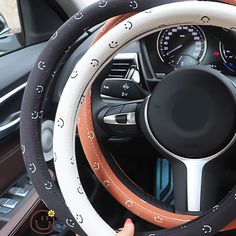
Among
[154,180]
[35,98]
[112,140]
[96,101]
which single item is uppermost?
[35,98]

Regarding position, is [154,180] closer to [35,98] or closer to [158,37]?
[158,37]

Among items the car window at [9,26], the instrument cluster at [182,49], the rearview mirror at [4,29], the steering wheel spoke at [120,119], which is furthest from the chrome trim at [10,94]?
the steering wheel spoke at [120,119]

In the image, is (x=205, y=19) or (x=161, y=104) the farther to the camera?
(x=161, y=104)

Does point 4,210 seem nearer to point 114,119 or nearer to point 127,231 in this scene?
point 114,119

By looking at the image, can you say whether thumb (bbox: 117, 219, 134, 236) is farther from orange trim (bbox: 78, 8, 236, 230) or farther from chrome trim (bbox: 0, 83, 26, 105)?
chrome trim (bbox: 0, 83, 26, 105)

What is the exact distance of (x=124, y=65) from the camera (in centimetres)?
141

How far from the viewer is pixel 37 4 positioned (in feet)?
6.63

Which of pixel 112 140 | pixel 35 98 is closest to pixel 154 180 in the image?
pixel 112 140

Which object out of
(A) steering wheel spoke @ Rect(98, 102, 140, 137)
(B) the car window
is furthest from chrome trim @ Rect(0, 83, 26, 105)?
(A) steering wheel spoke @ Rect(98, 102, 140, 137)

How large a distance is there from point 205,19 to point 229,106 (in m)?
0.20

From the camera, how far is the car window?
2000mm

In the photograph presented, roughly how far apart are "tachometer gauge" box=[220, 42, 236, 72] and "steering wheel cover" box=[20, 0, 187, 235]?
0.51 metres

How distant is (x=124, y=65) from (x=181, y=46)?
208mm

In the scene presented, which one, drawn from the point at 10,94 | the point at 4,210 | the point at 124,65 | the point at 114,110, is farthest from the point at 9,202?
the point at 114,110
